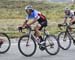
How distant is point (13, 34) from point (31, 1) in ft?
56.0

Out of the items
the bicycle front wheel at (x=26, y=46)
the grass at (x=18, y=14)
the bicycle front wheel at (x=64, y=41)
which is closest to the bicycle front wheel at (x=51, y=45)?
the bicycle front wheel at (x=26, y=46)

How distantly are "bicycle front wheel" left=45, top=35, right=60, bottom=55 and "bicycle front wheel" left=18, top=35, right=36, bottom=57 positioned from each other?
562mm

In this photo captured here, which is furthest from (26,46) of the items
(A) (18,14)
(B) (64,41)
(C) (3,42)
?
(A) (18,14)

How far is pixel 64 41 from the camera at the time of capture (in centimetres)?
1494

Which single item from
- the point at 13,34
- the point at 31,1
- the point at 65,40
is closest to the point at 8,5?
the point at 31,1

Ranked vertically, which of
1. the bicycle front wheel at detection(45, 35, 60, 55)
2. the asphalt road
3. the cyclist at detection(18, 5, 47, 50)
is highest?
the cyclist at detection(18, 5, 47, 50)

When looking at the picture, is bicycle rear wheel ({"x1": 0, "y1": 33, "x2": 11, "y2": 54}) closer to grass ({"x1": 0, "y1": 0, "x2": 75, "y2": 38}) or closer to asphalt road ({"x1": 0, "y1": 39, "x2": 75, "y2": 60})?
asphalt road ({"x1": 0, "y1": 39, "x2": 75, "y2": 60})

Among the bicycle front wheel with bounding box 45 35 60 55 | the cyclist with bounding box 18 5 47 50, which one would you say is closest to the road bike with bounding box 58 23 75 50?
the bicycle front wheel with bounding box 45 35 60 55

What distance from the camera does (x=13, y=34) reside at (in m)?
20.3

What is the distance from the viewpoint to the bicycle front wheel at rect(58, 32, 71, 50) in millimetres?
14758

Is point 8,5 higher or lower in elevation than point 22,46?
higher

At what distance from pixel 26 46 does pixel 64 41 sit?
216 centimetres

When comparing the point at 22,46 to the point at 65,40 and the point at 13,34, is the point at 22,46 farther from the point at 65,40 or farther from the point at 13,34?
the point at 13,34

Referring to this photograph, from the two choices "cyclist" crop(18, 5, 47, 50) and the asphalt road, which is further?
"cyclist" crop(18, 5, 47, 50)
